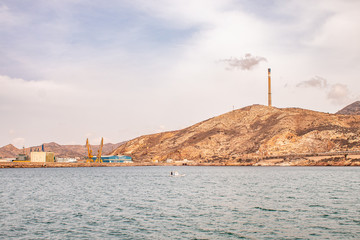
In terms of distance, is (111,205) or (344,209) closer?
(344,209)

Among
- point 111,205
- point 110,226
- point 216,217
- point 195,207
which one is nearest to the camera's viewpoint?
point 110,226

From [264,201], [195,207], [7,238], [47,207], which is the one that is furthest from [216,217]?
[47,207]

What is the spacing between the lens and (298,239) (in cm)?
2997

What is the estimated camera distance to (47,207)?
5072 centimetres

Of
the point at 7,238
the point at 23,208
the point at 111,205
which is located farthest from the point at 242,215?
the point at 23,208

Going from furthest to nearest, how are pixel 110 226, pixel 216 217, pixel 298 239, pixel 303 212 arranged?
pixel 303 212 < pixel 216 217 < pixel 110 226 < pixel 298 239

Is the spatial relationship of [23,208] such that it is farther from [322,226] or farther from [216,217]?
[322,226]

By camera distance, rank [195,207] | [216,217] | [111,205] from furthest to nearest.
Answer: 1. [111,205]
2. [195,207]
3. [216,217]

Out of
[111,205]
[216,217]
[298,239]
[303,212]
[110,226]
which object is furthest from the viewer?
[111,205]

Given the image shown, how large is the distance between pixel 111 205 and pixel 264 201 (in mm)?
22322

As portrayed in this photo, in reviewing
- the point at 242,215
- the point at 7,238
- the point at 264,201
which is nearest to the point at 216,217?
the point at 242,215

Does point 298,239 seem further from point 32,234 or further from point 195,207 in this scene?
point 32,234

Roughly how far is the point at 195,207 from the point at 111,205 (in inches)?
488

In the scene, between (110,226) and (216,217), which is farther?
(216,217)
